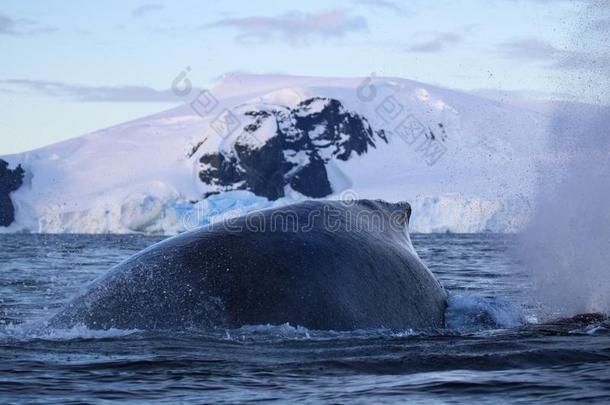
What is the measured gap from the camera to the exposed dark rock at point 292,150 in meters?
173

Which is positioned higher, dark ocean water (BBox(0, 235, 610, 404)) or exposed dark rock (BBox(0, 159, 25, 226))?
exposed dark rock (BBox(0, 159, 25, 226))

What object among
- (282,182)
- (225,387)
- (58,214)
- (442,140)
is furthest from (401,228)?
(442,140)

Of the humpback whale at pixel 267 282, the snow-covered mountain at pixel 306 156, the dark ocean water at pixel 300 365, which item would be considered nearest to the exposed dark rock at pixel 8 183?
the snow-covered mountain at pixel 306 156

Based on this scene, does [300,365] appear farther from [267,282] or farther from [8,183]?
[8,183]

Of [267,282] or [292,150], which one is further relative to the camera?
[292,150]

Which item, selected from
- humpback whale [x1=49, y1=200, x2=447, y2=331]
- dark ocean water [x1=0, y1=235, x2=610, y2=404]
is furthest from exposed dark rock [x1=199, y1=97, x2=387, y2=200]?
dark ocean water [x1=0, y1=235, x2=610, y2=404]

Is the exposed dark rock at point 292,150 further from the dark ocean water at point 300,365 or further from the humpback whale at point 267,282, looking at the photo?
the dark ocean water at point 300,365

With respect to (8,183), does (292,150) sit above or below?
above

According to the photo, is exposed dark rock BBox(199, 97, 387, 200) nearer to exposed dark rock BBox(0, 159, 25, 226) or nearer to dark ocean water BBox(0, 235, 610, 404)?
exposed dark rock BBox(0, 159, 25, 226)

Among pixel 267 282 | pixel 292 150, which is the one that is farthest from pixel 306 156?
pixel 267 282

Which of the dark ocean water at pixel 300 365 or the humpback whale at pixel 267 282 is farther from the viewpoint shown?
the humpback whale at pixel 267 282

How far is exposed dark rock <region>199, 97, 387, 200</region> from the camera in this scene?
173 m

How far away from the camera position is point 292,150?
18300 cm

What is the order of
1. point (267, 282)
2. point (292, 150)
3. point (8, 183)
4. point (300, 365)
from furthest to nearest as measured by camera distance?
1. point (292, 150)
2. point (8, 183)
3. point (267, 282)
4. point (300, 365)
